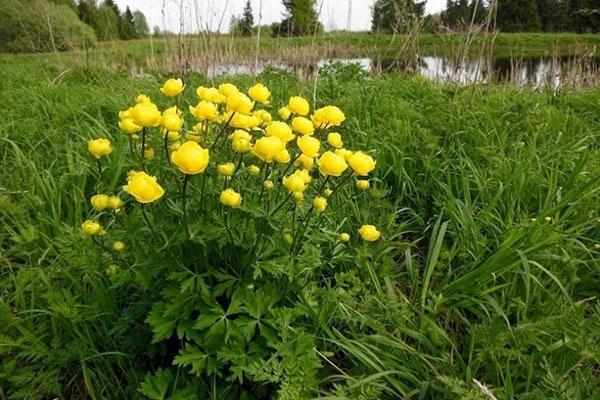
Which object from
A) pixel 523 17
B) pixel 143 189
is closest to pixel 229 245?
pixel 143 189

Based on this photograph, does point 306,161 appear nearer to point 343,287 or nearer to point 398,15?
point 343,287

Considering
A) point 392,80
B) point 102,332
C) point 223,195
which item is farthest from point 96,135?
point 392,80

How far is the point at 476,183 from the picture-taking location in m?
1.89

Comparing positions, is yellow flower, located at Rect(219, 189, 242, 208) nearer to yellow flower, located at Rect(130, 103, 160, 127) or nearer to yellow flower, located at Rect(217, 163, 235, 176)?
yellow flower, located at Rect(217, 163, 235, 176)

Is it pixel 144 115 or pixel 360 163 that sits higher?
pixel 144 115

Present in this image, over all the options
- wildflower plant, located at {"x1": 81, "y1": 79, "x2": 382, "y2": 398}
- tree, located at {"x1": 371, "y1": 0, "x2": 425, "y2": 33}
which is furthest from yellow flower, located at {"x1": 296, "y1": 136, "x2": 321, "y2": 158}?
tree, located at {"x1": 371, "y1": 0, "x2": 425, "y2": 33}

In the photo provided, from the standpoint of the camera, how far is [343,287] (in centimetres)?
145

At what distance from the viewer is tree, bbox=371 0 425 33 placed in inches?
118

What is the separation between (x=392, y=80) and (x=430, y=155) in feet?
5.15

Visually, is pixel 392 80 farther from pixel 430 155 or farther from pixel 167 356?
pixel 167 356

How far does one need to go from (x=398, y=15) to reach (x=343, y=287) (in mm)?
2335

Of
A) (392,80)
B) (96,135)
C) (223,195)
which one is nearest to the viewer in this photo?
(223,195)

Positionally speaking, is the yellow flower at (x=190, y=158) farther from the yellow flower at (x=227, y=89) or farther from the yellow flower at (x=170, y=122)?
the yellow flower at (x=227, y=89)

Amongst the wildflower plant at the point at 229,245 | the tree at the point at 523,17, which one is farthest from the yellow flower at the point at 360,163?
the tree at the point at 523,17
